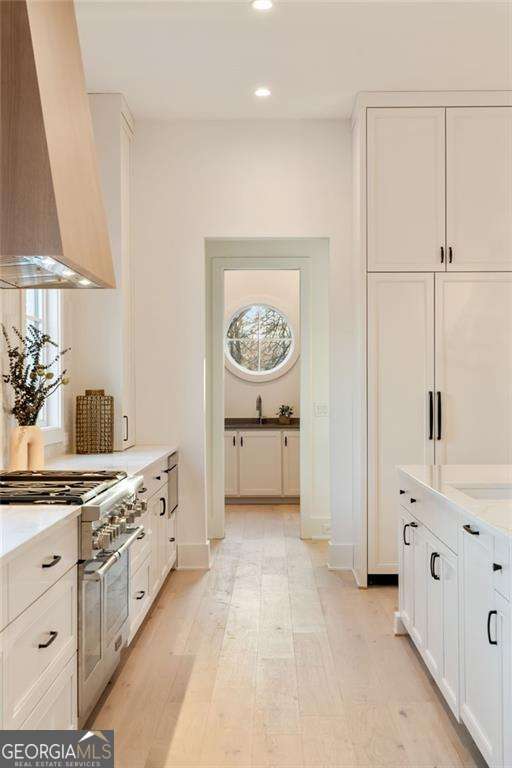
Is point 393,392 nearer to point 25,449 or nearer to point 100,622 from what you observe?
point 25,449

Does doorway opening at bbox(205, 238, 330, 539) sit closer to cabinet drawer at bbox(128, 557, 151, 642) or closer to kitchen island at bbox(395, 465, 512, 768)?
cabinet drawer at bbox(128, 557, 151, 642)

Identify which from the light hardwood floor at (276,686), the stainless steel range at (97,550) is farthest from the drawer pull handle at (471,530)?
the stainless steel range at (97,550)

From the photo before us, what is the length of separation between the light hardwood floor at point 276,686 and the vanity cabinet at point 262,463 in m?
2.82

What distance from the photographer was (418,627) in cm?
295

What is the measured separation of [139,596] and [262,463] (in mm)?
4040

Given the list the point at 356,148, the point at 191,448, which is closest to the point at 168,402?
the point at 191,448

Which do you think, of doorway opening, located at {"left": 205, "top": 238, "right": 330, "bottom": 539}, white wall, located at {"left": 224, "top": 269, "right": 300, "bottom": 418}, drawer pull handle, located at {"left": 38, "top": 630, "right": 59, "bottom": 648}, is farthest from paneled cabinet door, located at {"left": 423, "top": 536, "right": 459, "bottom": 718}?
white wall, located at {"left": 224, "top": 269, "right": 300, "bottom": 418}

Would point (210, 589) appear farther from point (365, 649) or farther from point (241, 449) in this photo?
point (241, 449)

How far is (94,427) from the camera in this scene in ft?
13.6

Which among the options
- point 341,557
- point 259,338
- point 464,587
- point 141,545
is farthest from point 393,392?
point 259,338

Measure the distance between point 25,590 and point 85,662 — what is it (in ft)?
2.18

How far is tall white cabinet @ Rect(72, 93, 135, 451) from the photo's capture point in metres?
4.28

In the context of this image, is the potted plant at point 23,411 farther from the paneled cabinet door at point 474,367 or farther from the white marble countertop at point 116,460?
the paneled cabinet door at point 474,367

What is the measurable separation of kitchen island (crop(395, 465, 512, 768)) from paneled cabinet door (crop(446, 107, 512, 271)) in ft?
5.18
